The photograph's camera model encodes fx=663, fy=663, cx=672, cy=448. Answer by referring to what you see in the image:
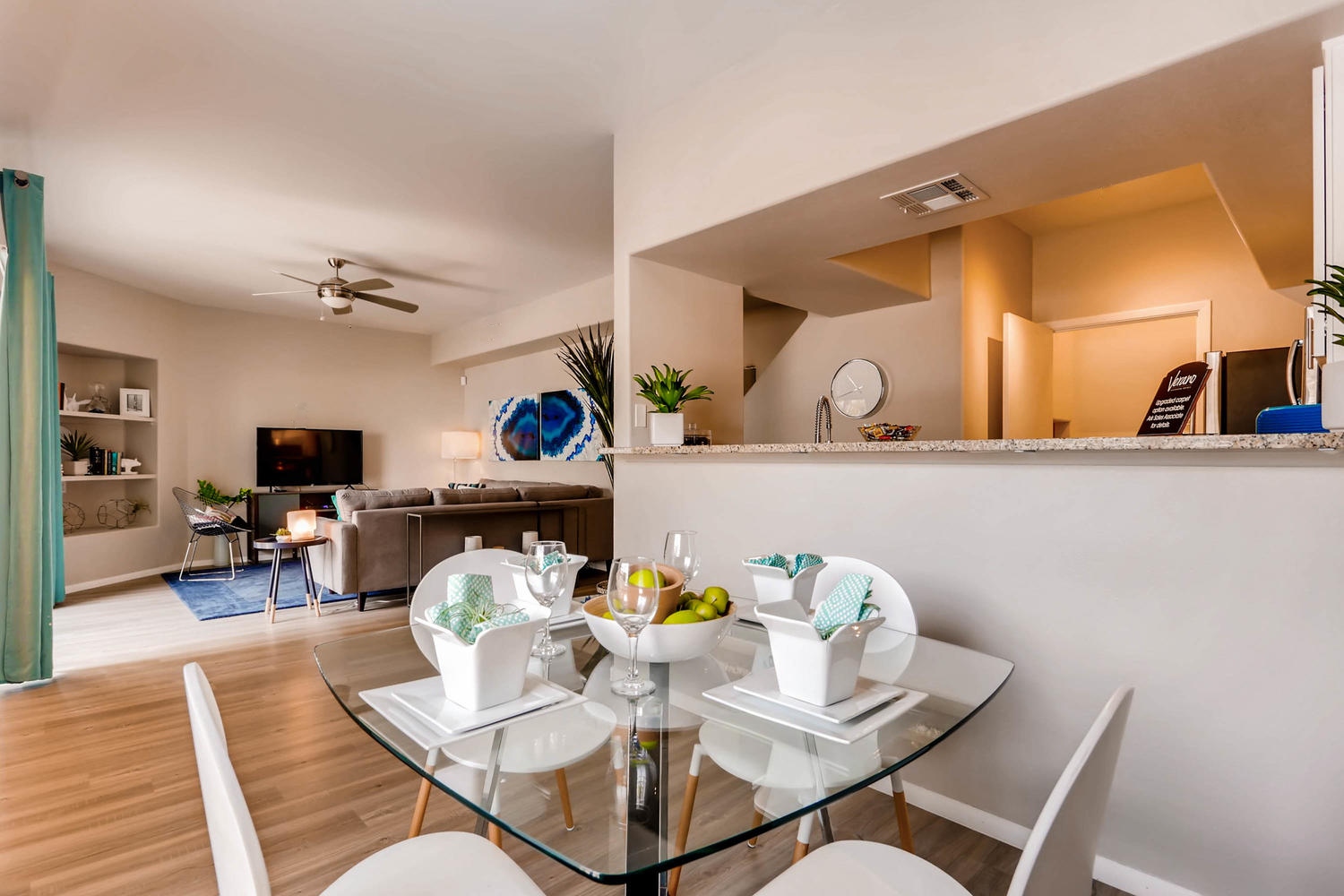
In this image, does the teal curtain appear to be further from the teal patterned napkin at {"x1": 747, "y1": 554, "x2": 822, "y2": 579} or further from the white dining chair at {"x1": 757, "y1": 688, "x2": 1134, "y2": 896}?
the white dining chair at {"x1": 757, "y1": 688, "x2": 1134, "y2": 896}

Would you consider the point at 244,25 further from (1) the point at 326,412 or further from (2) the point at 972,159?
(1) the point at 326,412

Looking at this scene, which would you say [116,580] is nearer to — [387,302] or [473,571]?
[387,302]

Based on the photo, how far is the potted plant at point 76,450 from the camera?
5742mm

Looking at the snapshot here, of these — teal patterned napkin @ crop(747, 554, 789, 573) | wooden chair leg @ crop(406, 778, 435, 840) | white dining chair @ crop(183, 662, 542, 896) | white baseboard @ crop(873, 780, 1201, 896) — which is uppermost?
teal patterned napkin @ crop(747, 554, 789, 573)

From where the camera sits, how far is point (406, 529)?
4871 millimetres

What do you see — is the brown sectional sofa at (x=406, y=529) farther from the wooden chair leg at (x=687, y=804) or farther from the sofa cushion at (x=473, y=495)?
the wooden chair leg at (x=687, y=804)

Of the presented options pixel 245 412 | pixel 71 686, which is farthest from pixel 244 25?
pixel 245 412

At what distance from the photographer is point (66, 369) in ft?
20.0

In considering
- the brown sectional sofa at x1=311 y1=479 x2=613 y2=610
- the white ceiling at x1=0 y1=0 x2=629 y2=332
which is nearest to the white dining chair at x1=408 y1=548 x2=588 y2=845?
the white ceiling at x1=0 y1=0 x2=629 y2=332

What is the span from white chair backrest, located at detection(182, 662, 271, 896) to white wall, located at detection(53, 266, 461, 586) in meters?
6.46

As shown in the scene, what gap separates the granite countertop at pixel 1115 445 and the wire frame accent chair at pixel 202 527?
5.63m

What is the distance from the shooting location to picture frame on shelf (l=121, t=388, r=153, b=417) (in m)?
6.30

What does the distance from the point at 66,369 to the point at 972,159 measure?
7.62 metres

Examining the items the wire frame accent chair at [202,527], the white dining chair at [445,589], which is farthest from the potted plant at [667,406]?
the wire frame accent chair at [202,527]
